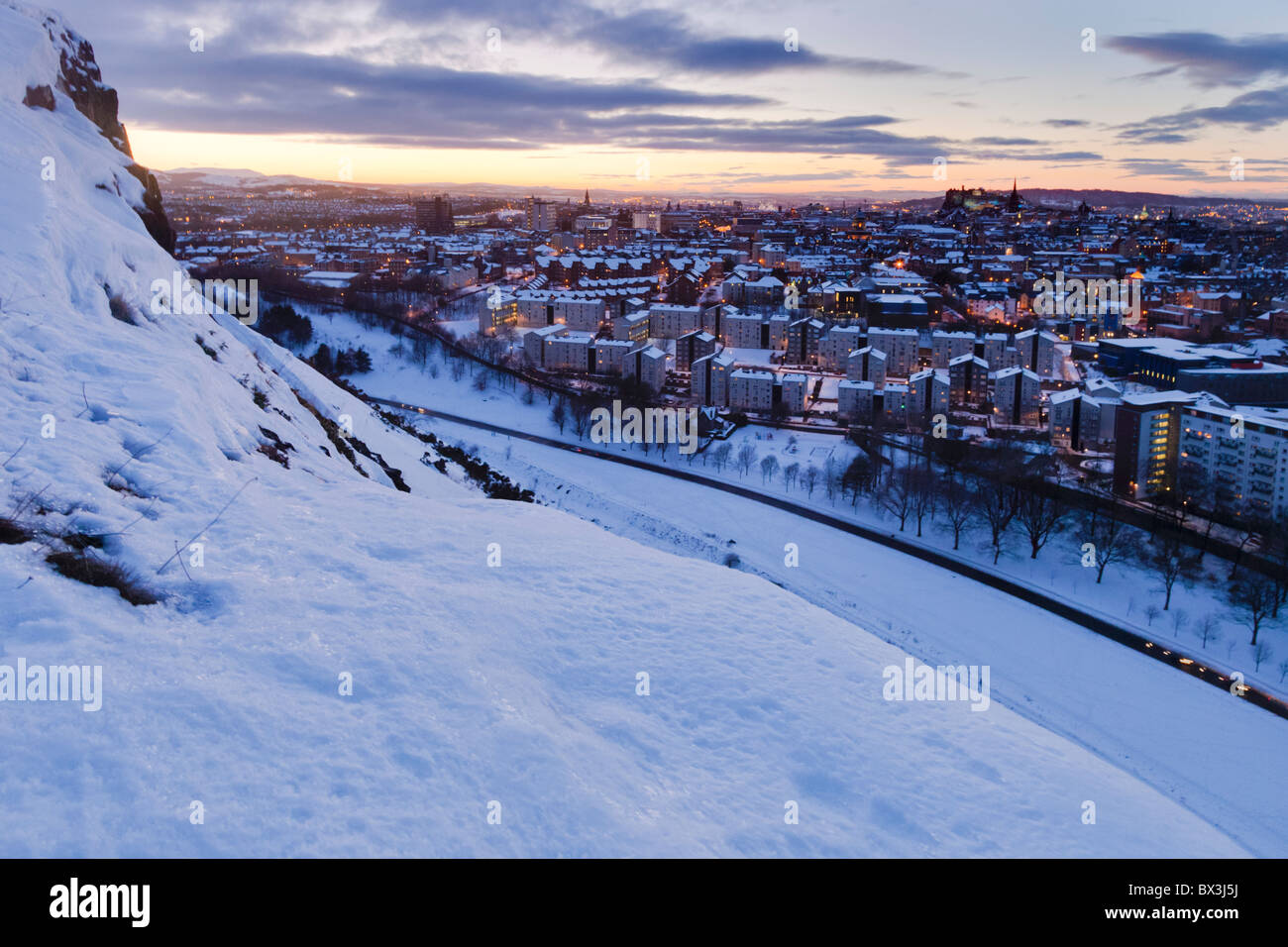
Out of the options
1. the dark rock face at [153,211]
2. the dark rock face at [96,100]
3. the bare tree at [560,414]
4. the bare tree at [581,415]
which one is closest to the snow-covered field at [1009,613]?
the bare tree at [581,415]

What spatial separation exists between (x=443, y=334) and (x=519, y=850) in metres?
22.5

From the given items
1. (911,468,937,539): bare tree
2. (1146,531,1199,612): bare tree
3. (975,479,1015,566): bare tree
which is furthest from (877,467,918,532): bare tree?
(1146,531,1199,612): bare tree

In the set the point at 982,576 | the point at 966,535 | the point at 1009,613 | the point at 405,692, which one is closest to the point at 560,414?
the point at 966,535

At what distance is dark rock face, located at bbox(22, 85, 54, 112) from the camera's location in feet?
21.1

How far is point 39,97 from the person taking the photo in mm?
6594

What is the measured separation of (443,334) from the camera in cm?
2289

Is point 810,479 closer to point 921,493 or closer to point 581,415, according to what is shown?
point 921,493

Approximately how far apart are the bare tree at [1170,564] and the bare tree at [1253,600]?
1.62 feet

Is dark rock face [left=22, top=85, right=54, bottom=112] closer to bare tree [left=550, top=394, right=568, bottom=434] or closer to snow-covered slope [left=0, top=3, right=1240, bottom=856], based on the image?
snow-covered slope [left=0, top=3, right=1240, bottom=856]

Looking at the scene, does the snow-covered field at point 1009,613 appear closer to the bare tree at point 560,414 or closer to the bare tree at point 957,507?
the bare tree at point 957,507

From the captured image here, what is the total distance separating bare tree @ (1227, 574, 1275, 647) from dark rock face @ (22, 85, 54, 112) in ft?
38.6

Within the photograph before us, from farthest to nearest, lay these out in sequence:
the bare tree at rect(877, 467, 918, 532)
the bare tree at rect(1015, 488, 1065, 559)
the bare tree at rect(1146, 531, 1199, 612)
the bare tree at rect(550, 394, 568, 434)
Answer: the bare tree at rect(550, 394, 568, 434) → the bare tree at rect(877, 467, 918, 532) → the bare tree at rect(1015, 488, 1065, 559) → the bare tree at rect(1146, 531, 1199, 612)
